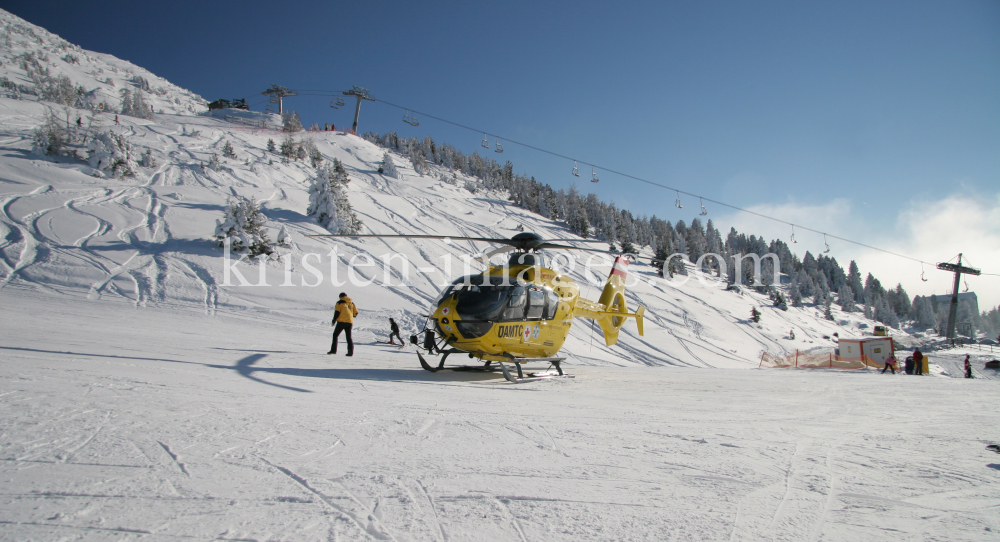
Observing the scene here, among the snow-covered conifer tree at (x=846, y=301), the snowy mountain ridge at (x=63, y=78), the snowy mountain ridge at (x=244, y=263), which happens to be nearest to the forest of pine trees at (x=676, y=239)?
the snow-covered conifer tree at (x=846, y=301)

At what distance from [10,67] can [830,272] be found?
141 m

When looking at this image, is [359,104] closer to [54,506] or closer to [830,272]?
[54,506]

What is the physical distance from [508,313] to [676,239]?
75325 millimetres

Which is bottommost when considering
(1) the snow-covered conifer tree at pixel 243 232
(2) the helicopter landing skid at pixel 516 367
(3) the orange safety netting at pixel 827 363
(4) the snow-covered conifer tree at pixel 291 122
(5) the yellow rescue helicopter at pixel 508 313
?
(3) the orange safety netting at pixel 827 363

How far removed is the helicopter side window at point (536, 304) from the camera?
8.57m

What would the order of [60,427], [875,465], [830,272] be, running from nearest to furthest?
[60,427], [875,465], [830,272]

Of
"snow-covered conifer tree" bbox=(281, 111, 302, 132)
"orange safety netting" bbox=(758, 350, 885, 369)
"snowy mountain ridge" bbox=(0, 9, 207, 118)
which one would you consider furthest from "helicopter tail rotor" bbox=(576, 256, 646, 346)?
"snow-covered conifer tree" bbox=(281, 111, 302, 132)

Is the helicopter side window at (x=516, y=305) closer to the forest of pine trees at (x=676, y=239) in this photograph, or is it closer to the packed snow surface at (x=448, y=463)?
the packed snow surface at (x=448, y=463)

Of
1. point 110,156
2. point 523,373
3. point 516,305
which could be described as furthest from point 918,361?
point 110,156

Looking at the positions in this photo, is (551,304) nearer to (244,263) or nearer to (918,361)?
(244,263)

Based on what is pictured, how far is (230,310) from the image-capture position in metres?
13.5

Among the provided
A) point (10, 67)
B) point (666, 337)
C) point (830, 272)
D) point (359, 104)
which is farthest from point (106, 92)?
point (830, 272)

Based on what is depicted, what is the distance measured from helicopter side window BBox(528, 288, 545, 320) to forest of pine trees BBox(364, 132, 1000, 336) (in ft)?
114

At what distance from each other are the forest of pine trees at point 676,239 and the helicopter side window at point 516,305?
116 feet
